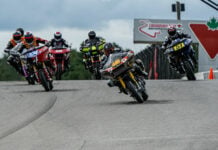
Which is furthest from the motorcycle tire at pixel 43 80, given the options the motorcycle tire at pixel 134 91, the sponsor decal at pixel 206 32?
the sponsor decal at pixel 206 32

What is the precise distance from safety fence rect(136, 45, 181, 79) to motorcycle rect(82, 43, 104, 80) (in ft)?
34.4

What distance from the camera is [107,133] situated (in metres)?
10.6

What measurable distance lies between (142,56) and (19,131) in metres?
34.6

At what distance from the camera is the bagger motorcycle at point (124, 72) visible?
50.3 feet

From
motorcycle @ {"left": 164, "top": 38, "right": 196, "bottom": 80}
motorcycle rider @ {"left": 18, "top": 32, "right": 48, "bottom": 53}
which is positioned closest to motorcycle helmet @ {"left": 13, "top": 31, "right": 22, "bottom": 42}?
motorcycle rider @ {"left": 18, "top": 32, "right": 48, "bottom": 53}

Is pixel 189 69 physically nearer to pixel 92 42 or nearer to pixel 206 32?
pixel 92 42

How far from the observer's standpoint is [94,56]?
29312mm

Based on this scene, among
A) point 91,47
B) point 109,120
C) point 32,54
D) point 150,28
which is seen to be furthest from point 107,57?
point 150,28

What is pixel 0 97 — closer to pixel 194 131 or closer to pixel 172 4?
pixel 194 131

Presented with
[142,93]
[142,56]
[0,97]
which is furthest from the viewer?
[142,56]

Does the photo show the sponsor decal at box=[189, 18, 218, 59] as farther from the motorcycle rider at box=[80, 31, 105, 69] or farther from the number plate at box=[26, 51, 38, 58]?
the number plate at box=[26, 51, 38, 58]

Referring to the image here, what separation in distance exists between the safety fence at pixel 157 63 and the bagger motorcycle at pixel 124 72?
23.8 m

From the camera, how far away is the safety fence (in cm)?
4072

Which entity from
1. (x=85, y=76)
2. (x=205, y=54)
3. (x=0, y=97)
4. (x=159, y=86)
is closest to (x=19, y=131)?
(x=0, y=97)
